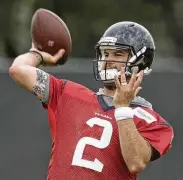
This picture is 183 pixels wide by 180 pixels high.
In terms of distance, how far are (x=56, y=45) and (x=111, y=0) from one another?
462 inches

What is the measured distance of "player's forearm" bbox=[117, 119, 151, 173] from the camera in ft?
18.1

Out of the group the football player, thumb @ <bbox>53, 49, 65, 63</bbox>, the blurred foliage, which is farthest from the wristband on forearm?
the blurred foliage

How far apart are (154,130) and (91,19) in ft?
38.5

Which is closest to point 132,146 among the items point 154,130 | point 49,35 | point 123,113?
point 123,113

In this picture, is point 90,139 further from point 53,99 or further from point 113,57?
point 113,57

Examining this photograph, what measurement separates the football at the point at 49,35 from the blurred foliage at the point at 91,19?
9.92m

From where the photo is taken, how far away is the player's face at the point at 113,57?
5.93m

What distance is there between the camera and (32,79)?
590 cm

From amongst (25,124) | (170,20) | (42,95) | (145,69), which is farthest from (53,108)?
(170,20)

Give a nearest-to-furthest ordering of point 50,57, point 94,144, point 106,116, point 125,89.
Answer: point 125,89
point 94,144
point 106,116
point 50,57

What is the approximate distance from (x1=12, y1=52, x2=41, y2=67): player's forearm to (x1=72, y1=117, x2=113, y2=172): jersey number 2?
0.48m

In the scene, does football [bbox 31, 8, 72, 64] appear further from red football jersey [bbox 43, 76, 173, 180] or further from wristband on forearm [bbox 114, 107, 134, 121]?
wristband on forearm [bbox 114, 107, 134, 121]

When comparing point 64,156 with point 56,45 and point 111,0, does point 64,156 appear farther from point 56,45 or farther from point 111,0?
point 111,0

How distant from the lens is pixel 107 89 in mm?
6039
